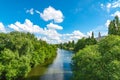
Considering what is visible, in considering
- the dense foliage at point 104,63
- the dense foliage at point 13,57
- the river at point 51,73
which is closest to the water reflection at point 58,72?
the river at point 51,73

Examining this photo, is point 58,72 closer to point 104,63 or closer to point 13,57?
point 13,57

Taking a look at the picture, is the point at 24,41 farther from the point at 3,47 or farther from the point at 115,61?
the point at 115,61

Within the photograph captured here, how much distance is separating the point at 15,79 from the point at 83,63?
20.2 meters

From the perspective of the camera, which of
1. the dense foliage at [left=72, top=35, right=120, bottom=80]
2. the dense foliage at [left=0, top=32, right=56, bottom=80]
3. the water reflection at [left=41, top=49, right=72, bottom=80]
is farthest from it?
the water reflection at [left=41, top=49, right=72, bottom=80]

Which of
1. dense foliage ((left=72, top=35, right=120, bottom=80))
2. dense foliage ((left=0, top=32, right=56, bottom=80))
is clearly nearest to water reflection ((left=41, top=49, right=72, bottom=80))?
dense foliage ((left=0, top=32, right=56, bottom=80))

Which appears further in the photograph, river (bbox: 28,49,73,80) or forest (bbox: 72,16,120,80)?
river (bbox: 28,49,73,80)

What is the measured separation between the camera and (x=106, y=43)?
27.7m

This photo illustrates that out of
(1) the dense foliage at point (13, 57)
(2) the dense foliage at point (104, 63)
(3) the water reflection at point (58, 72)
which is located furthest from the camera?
(3) the water reflection at point (58, 72)

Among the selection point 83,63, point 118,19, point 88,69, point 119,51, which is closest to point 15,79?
point 83,63

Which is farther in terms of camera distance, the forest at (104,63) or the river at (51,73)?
the river at (51,73)

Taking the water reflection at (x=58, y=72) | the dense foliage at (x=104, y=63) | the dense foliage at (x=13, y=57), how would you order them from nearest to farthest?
the dense foliage at (x=104, y=63), the dense foliage at (x=13, y=57), the water reflection at (x=58, y=72)

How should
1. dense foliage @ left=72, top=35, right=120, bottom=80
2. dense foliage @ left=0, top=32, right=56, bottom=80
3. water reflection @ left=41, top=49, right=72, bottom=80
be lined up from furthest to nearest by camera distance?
water reflection @ left=41, top=49, right=72, bottom=80
dense foliage @ left=0, top=32, right=56, bottom=80
dense foliage @ left=72, top=35, right=120, bottom=80

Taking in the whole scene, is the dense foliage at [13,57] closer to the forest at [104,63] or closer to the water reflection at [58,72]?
the water reflection at [58,72]

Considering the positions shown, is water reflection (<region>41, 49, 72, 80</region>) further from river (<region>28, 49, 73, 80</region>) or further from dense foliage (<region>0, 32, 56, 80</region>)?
dense foliage (<region>0, 32, 56, 80</region>)
